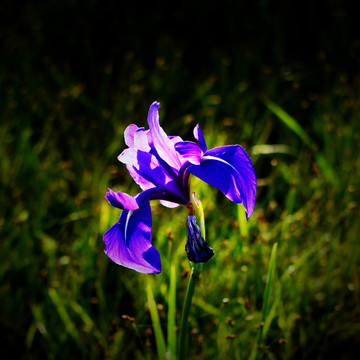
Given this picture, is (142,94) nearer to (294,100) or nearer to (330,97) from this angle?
(294,100)

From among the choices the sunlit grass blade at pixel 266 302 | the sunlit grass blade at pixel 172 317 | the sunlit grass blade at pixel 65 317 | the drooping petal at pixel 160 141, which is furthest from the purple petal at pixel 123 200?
the sunlit grass blade at pixel 65 317

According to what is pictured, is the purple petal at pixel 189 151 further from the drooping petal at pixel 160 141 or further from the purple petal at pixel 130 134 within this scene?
the purple petal at pixel 130 134

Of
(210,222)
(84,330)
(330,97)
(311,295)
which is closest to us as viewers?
(84,330)

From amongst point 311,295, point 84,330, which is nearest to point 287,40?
point 311,295

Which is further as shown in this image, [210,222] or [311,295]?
[210,222]

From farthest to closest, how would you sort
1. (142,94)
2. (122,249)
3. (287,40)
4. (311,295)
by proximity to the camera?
1. (287,40)
2. (142,94)
3. (311,295)
4. (122,249)

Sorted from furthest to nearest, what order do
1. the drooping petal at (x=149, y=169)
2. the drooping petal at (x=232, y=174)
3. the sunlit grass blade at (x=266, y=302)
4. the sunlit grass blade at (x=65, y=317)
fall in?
the sunlit grass blade at (x=65, y=317) < the sunlit grass blade at (x=266, y=302) < the drooping petal at (x=149, y=169) < the drooping petal at (x=232, y=174)

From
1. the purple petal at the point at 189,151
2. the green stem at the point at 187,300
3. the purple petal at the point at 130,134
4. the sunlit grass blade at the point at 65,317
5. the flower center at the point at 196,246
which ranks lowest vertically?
the sunlit grass blade at the point at 65,317

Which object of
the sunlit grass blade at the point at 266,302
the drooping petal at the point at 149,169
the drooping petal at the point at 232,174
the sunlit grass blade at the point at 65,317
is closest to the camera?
the drooping petal at the point at 232,174
